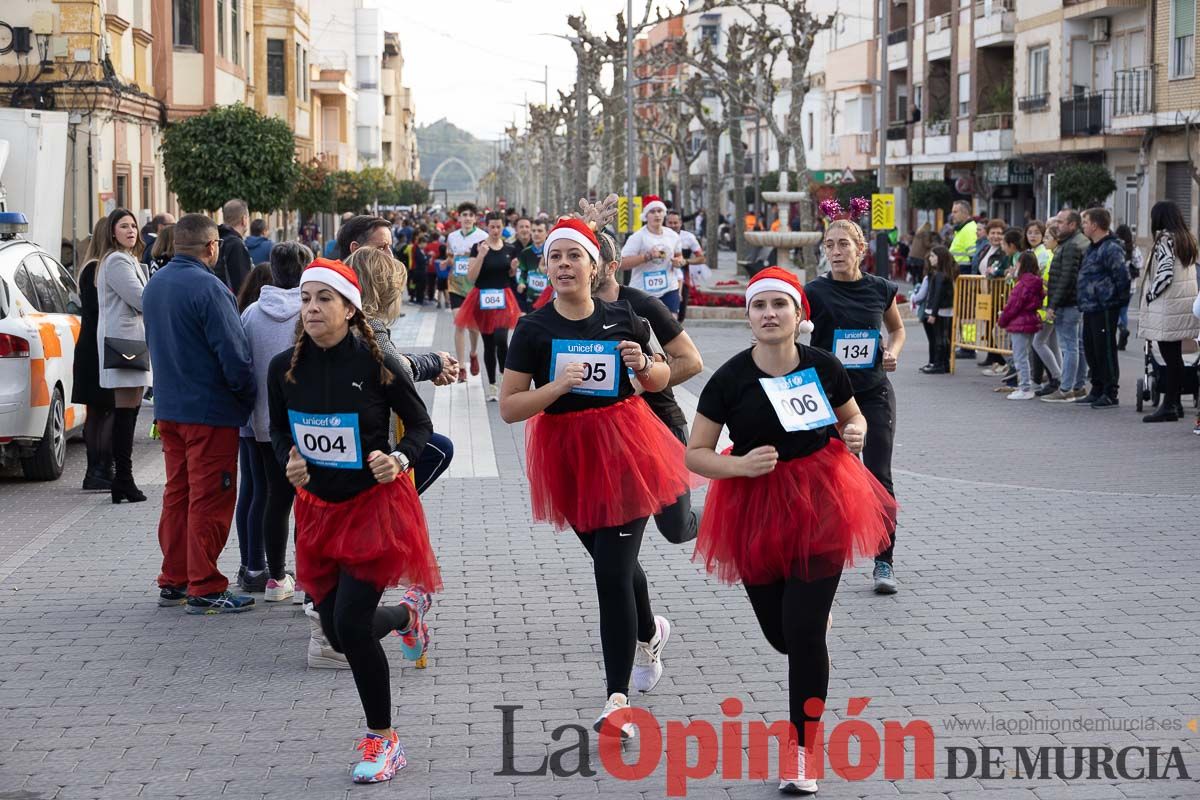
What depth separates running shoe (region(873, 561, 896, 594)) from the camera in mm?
8266

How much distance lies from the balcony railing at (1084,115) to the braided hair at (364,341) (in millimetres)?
40390

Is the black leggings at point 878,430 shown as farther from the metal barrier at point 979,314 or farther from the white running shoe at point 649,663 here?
the metal barrier at point 979,314

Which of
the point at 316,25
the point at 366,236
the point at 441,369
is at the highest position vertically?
the point at 316,25

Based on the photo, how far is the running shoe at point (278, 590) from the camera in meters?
8.26

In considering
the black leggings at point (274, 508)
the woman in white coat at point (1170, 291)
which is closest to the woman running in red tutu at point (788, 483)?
the black leggings at point (274, 508)

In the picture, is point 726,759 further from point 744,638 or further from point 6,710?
point 6,710

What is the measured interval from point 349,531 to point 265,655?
1809 mm

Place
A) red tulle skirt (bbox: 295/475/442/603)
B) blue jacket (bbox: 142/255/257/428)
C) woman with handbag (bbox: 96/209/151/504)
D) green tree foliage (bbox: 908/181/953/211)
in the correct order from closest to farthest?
red tulle skirt (bbox: 295/475/442/603)
blue jacket (bbox: 142/255/257/428)
woman with handbag (bbox: 96/209/151/504)
green tree foliage (bbox: 908/181/953/211)

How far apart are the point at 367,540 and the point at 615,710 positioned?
1.09 m

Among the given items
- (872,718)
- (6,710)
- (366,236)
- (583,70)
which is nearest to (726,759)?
(872,718)

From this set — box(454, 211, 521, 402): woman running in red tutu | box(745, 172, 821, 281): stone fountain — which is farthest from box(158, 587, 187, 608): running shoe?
box(745, 172, 821, 281): stone fountain

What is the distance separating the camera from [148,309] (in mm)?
8086

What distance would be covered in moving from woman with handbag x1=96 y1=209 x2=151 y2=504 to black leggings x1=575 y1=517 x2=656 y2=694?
5345 mm

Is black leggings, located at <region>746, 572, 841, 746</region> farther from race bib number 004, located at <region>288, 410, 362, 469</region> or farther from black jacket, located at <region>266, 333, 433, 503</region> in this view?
race bib number 004, located at <region>288, 410, 362, 469</region>
